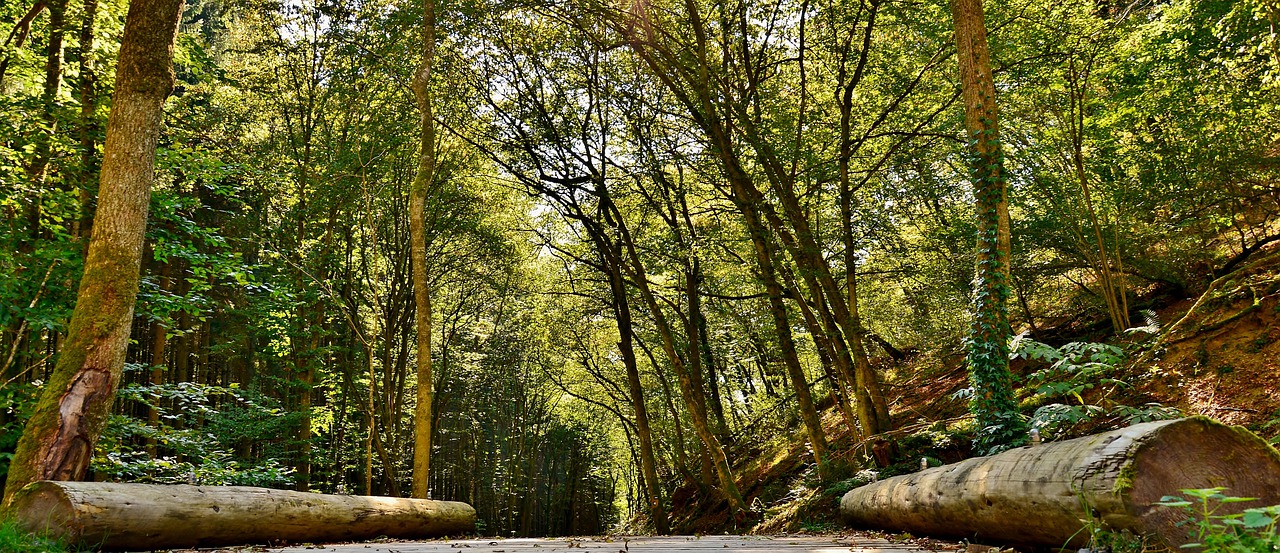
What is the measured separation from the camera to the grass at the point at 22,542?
12.8 ft

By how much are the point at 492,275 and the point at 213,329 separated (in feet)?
23.9

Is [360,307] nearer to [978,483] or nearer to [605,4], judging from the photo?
[605,4]

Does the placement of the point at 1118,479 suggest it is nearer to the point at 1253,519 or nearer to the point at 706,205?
the point at 1253,519

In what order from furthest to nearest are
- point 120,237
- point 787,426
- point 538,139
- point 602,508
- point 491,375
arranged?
point 602,508, point 491,375, point 787,426, point 538,139, point 120,237

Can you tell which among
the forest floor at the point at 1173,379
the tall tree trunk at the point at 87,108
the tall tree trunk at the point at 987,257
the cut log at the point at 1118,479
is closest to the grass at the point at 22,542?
the tall tree trunk at the point at 87,108

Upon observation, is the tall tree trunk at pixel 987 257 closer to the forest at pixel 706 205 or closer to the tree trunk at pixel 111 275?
the forest at pixel 706 205

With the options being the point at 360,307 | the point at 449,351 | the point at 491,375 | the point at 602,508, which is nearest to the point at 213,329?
the point at 360,307

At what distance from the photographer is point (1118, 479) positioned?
3.04 m

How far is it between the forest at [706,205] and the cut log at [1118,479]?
2.20 feet

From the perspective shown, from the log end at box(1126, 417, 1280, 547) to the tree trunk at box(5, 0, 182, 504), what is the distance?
6.98 meters

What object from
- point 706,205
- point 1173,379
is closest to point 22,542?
point 1173,379

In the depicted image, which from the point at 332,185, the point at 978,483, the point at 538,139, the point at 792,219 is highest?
the point at 538,139

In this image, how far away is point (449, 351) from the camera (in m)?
21.1

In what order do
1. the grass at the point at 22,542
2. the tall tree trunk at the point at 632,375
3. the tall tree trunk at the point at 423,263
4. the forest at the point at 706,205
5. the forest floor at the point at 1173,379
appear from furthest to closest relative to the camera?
1. the tall tree trunk at the point at 632,375
2. the tall tree trunk at the point at 423,263
3. the forest at the point at 706,205
4. the forest floor at the point at 1173,379
5. the grass at the point at 22,542
